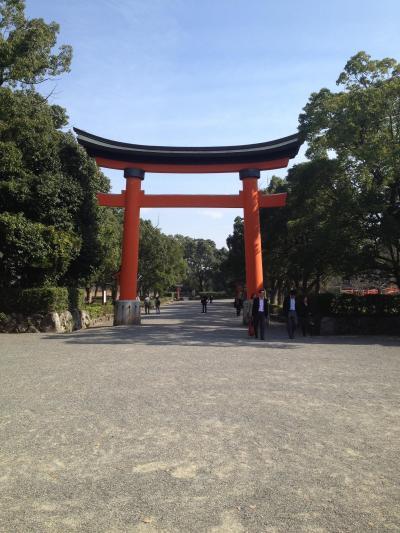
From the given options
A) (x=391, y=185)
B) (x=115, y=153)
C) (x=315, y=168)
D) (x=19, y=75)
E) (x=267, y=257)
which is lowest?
(x=267, y=257)

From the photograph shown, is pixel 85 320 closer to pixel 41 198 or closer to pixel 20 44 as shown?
pixel 41 198

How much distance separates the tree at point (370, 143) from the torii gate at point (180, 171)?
9.18 ft

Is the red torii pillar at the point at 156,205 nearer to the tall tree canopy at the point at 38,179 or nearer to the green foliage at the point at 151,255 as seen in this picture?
the tall tree canopy at the point at 38,179

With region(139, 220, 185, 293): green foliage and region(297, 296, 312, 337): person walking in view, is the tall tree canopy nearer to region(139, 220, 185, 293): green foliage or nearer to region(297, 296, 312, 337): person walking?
region(297, 296, 312, 337): person walking

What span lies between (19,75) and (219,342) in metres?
10.6

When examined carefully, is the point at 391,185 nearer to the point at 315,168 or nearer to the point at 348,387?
the point at 315,168

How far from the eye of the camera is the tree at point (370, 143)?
12.5m

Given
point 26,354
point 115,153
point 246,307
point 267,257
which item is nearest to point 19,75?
point 115,153

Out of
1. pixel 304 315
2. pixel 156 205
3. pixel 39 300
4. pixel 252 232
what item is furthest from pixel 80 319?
pixel 304 315

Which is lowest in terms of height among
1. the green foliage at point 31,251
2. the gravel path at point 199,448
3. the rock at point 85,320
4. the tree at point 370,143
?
the gravel path at point 199,448

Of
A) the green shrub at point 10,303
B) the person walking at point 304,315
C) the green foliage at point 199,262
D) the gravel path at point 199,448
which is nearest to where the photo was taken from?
the gravel path at point 199,448

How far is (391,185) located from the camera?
13.6 meters

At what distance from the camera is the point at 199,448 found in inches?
142

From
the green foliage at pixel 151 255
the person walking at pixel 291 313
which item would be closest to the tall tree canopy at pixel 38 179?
the person walking at pixel 291 313
